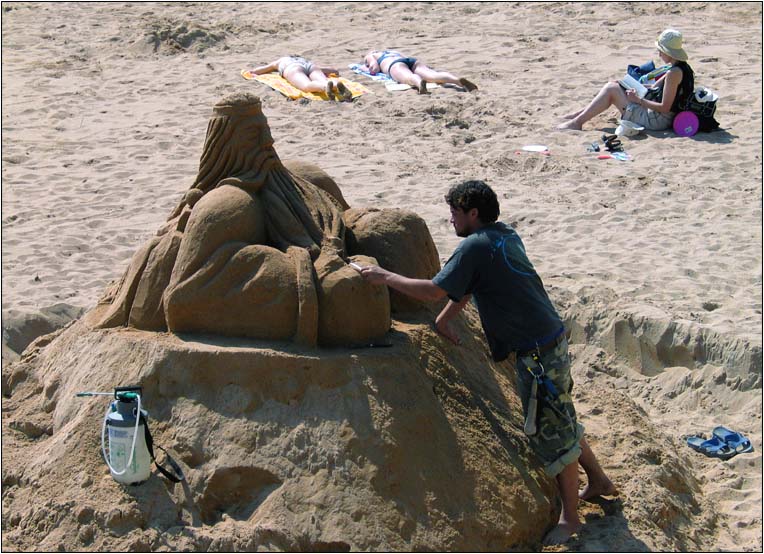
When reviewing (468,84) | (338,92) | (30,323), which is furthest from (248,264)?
(468,84)

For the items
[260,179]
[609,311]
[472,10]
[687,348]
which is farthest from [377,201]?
[472,10]

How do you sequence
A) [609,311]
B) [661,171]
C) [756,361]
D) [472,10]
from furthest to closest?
[472,10], [661,171], [609,311], [756,361]

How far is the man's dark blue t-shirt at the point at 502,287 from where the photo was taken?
12.9 ft

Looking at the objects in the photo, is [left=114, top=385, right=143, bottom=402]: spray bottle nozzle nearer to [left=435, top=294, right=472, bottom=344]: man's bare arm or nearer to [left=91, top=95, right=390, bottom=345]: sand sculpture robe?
[left=91, top=95, right=390, bottom=345]: sand sculpture robe

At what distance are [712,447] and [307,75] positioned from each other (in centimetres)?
706

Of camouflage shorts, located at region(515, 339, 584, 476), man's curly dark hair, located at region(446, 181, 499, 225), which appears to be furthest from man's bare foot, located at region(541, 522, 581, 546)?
man's curly dark hair, located at region(446, 181, 499, 225)

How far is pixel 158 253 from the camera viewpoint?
4.34m

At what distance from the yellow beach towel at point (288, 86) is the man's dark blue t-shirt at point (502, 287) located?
6.81 metres

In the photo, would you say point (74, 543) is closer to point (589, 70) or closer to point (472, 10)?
point (589, 70)

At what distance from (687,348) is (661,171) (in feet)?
10.2

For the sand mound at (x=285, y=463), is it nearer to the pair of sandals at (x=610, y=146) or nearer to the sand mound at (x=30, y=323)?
the sand mound at (x=30, y=323)

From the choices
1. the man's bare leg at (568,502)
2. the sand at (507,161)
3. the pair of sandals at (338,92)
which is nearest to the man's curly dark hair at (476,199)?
the man's bare leg at (568,502)

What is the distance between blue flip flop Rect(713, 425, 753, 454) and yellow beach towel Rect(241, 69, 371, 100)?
20.7 feet

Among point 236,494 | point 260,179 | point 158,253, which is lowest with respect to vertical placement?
point 236,494
